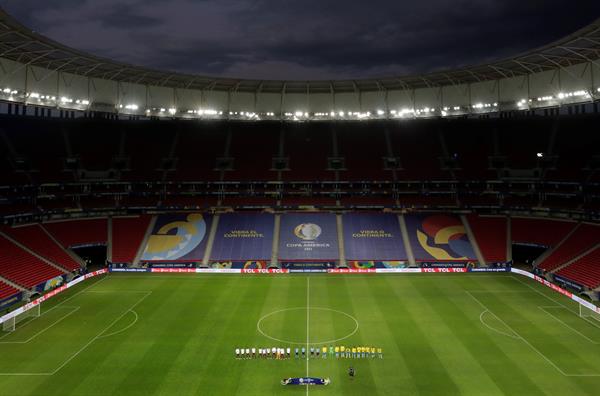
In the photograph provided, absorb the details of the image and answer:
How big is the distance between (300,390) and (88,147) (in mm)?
52507

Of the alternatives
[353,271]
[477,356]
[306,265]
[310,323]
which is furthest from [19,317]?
[477,356]

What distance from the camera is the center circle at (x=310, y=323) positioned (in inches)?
1150

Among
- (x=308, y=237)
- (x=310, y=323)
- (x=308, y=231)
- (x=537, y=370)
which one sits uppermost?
(x=308, y=231)

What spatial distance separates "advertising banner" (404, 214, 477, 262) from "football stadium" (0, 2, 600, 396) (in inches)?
10.8

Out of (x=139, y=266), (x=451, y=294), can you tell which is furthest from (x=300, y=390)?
(x=139, y=266)

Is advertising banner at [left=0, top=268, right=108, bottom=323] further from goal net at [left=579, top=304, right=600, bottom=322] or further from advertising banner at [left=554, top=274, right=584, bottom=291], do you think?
advertising banner at [left=554, top=274, right=584, bottom=291]

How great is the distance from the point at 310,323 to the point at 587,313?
2065cm

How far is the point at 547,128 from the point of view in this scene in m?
62.9

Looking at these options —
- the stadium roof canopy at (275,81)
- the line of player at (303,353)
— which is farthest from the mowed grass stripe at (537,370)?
the stadium roof canopy at (275,81)

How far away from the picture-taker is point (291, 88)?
201 feet

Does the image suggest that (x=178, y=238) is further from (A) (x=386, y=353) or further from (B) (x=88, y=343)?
(A) (x=386, y=353)

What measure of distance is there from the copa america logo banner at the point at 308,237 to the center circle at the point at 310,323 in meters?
16.5

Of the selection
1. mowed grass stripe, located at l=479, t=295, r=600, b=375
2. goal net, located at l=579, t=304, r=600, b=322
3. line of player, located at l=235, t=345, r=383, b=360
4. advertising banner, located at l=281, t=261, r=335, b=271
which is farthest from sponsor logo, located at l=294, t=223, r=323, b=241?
goal net, located at l=579, t=304, r=600, b=322

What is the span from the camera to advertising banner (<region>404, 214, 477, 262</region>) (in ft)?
168
